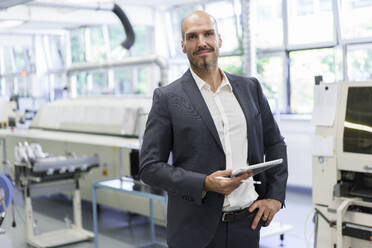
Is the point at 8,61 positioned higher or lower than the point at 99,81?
higher

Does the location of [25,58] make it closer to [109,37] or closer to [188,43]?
[109,37]

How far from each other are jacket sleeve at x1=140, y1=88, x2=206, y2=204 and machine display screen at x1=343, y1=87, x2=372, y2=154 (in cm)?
144

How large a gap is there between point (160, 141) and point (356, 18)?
18.9 ft

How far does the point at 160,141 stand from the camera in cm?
149

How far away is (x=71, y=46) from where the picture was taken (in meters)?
12.5

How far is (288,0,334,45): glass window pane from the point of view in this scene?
6.75 m

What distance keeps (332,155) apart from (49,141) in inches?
166

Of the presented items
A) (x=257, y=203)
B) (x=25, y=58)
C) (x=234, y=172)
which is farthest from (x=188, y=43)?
(x=25, y=58)

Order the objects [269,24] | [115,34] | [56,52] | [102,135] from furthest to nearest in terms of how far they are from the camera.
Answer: [56,52], [115,34], [269,24], [102,135]

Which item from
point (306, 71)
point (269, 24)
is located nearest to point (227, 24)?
point (269, 24)

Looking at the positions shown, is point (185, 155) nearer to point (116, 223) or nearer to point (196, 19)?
point (196, 19)

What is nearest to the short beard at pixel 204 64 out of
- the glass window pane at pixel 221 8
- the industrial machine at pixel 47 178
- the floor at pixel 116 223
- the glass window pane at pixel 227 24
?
the floor at pixel 116 223

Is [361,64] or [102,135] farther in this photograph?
[361,64]

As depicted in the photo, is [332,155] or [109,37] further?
[109,37]
